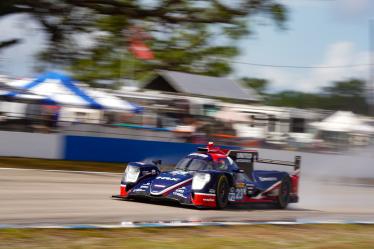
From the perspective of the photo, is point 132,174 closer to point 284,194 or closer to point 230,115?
point 284,194

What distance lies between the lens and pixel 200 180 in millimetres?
10766

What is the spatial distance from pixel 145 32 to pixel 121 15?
93 centimetres

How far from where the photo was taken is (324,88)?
3172 centimetres

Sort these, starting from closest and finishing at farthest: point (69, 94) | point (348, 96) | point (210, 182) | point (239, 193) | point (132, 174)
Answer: point (210, 182) → point (132, 174) → point (239, 193) → point (69, 94) → point (348, 96)

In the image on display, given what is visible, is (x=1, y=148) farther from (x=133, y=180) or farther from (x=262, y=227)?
(x=262, y=227)

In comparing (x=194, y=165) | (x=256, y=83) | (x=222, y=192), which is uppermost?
(x=256, y=83)

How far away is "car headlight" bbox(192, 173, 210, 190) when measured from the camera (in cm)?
1073

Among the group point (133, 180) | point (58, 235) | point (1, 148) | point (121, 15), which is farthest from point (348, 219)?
point (1, 148)

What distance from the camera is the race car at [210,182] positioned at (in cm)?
1079

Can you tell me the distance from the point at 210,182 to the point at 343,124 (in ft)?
46.8

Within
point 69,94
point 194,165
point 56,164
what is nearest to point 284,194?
point 194,165

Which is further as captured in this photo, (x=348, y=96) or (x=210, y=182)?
(x=348, y=96)

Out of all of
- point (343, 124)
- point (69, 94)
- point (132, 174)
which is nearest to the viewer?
point (132, 174)

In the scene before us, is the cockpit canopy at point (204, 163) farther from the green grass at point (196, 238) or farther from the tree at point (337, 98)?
the tree at point (337, 98)
